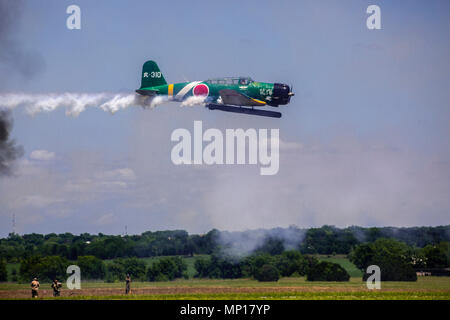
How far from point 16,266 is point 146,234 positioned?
94.5ft

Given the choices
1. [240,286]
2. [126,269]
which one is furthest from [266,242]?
[240,286]

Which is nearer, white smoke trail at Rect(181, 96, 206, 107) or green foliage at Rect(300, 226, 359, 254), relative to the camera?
white smoke trail at Rect(181, 96, 206, 107)

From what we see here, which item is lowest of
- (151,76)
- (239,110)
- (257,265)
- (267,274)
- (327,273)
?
(267,274)

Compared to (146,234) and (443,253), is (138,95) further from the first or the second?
(146,234)

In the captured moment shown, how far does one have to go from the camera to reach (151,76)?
61.9 m

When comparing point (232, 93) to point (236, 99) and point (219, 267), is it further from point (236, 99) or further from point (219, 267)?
point (219, 267)

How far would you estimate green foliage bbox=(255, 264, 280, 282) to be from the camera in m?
70.6

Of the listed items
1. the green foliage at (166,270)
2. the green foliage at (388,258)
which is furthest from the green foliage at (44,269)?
the green foliage at (388,258)

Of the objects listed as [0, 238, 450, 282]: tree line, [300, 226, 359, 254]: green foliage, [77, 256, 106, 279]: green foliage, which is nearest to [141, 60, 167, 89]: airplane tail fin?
[0, 238, 450, 282]: tree line

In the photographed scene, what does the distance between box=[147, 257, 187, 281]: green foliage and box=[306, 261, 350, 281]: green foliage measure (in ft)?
46.3

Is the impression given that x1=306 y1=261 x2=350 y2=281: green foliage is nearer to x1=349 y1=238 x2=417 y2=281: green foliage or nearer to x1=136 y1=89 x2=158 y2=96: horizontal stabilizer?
x1=349 y1=238 x2=417 y2=281: green foliage

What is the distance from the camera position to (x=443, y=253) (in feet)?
250

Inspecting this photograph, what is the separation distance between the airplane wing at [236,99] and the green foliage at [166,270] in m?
24.9

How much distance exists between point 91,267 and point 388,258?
3284 centimetres
